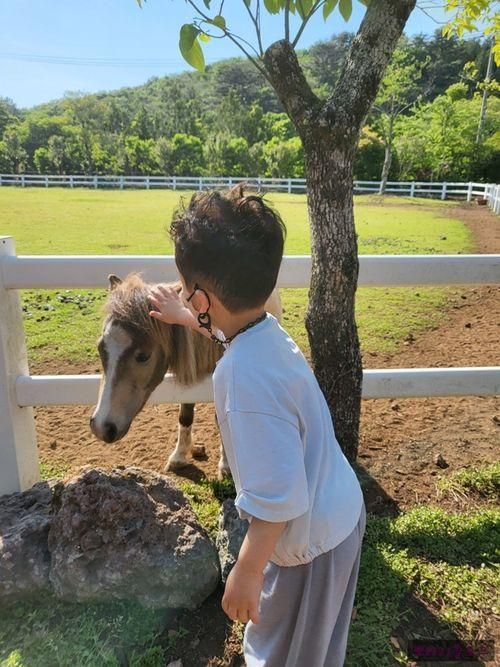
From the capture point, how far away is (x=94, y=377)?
9.60 ft

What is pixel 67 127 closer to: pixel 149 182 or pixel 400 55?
pixel 149 182

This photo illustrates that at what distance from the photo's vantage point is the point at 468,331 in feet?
21.0

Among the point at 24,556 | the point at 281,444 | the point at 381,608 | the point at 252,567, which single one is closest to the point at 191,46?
the point at 281,444

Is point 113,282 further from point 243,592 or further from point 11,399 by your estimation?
point 243,592

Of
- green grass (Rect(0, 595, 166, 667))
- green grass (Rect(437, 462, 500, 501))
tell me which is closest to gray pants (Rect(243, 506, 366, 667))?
green grass (Rect(0, 595, 166, 667))

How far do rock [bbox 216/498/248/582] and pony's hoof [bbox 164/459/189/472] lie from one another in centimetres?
124

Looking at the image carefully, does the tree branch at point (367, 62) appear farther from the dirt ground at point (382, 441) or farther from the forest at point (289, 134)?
the forest at point (289, 134)

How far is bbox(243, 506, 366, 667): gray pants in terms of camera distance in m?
1.50

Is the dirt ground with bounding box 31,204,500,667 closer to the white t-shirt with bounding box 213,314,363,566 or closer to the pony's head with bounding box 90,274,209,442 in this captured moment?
the pony's head with bounding box 90,274,209,442

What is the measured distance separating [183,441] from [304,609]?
82.9 inches

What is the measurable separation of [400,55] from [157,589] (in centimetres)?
4508

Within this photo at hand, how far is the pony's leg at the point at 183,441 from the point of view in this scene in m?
3.47

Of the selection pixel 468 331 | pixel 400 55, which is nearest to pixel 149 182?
pixel 400 55

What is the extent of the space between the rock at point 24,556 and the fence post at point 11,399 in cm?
56
